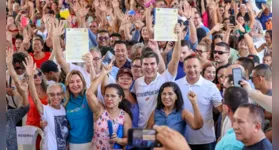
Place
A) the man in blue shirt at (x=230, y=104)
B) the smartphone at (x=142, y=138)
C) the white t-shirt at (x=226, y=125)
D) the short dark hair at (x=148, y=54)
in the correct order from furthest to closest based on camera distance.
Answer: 1. the short dark hair at (x=148, y=54)
2. the white t-shirt at (x=226, y=125)
3. the man in blue shirt at (x=230, y=104)
4. the smartphone at (x=142, y=138)

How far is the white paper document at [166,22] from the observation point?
331 cm

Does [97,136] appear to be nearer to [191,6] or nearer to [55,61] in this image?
[55,61]

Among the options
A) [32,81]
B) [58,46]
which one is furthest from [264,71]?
[32,81]

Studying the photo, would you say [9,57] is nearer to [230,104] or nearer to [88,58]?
[88,58]

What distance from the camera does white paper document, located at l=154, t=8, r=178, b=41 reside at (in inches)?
130

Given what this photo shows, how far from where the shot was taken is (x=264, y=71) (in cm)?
324

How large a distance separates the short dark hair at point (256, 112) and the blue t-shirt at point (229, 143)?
0.19m

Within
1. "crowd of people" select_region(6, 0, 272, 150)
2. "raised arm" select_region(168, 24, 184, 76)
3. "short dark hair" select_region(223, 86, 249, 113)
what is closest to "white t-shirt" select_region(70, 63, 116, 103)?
"crowd of people" select_region(6, 0, 272, 150)

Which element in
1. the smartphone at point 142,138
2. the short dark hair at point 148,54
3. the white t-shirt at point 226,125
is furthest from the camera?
the short dark hair at point 148,54

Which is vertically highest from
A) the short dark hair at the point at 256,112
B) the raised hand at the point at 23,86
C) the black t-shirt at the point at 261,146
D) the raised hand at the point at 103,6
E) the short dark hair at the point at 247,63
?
the raised hand at the point at 103,6

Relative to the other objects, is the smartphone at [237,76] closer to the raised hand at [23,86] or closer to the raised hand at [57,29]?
the raised hand at [57,29]

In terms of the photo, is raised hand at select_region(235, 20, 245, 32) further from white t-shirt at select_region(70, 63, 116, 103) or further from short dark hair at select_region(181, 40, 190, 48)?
white t-shirt at select_region(70, 63, 116, 103)

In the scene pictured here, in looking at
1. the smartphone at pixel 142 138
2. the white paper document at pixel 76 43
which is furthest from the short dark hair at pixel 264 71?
the white paper document at pixel 76 43

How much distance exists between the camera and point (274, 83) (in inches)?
123
